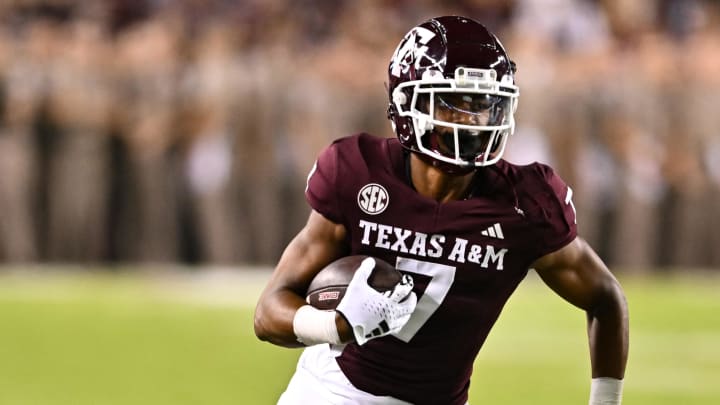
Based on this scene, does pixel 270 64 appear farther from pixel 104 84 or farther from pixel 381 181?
pixel 381 181

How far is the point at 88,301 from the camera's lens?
33.5ft

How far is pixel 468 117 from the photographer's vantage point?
3.78 m

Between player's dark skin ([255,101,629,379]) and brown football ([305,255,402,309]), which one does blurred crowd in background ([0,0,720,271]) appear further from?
brown football ([305,255,402,309])

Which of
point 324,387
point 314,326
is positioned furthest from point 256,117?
point 314,326

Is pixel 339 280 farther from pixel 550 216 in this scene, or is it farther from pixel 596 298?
pixel 596 298

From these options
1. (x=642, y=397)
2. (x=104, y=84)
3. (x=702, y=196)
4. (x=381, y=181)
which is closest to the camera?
(x=381, y=181)

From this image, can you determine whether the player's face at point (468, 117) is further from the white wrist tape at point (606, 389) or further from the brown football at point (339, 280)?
the white wrist tape at point (606, 389)

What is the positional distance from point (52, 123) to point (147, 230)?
1.28 metres

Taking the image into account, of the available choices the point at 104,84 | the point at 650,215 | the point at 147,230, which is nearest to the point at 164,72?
the point at 104,84

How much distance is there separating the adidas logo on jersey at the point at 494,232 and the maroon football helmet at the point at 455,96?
0.18 metres

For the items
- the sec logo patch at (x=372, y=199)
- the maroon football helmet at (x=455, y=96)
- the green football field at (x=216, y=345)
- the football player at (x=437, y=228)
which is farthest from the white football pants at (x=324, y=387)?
the green football field at (x=216, y=345)

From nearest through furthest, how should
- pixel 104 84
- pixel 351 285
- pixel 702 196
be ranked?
1. pixel 351 285
2. pixel 104 84
3. pixel 702 196

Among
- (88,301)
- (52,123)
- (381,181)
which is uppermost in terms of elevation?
(381,181)

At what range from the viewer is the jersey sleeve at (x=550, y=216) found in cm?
389
